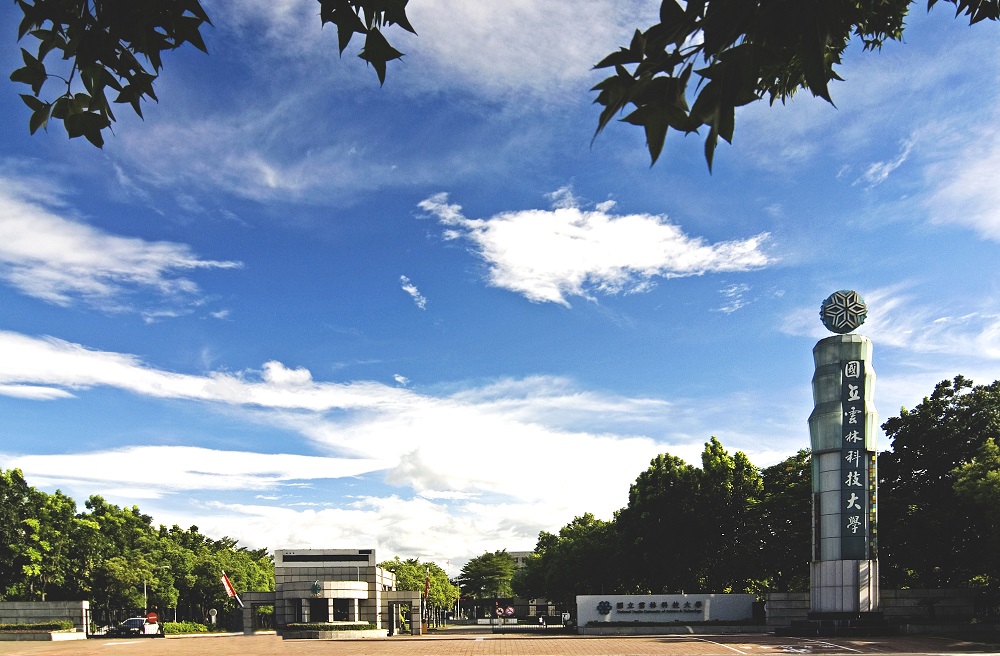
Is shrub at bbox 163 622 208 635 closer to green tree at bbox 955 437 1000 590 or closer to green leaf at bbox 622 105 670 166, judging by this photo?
green tree at bbox 955 437 1000 590

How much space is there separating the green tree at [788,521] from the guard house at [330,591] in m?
20.6

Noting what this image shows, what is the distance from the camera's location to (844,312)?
33062 millimetres

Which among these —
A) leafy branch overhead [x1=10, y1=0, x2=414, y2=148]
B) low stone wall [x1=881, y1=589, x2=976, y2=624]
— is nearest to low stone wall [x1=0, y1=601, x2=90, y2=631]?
low stone wall [x1=881, y1=589, x2=976, y2=624]

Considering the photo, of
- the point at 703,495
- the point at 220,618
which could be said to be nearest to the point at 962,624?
the point at 703,495

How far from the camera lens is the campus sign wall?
1462 inches

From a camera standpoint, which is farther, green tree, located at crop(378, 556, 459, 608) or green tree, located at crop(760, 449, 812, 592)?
green tree, located at crop(378, 556, 459, 608)

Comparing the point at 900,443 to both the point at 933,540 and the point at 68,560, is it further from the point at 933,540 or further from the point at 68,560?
the point at 68,560

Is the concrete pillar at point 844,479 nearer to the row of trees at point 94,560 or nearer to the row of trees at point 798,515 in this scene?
the row of trees at point 798,515

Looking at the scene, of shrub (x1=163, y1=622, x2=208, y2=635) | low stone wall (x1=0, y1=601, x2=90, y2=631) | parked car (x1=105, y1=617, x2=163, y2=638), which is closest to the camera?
low stone wall (x1=0, y1=601, x2=90, y2=631)

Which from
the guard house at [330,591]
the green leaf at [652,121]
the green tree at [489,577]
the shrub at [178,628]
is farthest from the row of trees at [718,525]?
the green tree at [489,577]

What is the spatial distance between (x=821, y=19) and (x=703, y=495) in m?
42.1

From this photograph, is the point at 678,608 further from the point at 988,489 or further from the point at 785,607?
the point at 988,489

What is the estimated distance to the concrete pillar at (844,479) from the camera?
3102cm

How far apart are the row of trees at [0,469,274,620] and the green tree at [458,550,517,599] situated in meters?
47.9
